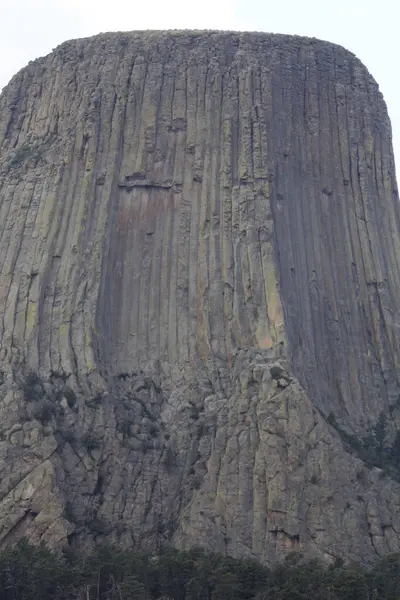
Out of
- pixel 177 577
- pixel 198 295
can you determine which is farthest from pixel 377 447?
pixel 177 577

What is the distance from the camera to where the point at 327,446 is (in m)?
69.1

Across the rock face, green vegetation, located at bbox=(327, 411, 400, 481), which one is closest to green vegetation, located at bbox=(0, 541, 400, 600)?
the rock face

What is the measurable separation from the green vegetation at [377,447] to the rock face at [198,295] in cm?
67

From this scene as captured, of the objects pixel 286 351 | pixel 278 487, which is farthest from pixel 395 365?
pixel 278 487

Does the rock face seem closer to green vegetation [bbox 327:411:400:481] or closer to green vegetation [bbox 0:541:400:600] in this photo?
green vegetation [bbox 327:411:400:481]

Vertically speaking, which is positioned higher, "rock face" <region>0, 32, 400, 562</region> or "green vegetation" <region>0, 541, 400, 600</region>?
"rock face" <region>0, 32, 400, 562</region>

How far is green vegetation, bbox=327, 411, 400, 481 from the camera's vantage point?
71.5m

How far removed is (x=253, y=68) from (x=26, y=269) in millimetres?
13957

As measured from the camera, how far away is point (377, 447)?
239 ft

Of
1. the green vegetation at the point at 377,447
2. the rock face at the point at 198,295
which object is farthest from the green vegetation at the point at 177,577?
the green vegetation at the point at 377,447

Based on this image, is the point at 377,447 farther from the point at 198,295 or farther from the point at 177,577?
the point at 177,577

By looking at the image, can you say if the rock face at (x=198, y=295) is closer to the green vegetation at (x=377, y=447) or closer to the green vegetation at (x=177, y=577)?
the green vegetation at (x=377, y=447)

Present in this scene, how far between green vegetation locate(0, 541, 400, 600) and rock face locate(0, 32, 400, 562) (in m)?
1.82

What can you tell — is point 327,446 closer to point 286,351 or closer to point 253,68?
point 286,351
